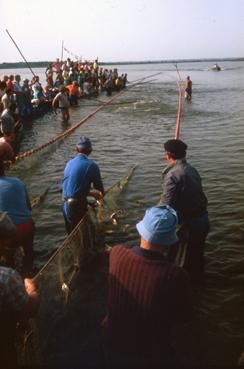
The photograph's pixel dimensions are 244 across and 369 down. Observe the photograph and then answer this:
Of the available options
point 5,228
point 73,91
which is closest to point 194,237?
point 5,228

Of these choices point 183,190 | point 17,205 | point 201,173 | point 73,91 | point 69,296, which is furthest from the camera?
point 73,91

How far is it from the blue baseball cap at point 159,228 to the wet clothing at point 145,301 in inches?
4.3

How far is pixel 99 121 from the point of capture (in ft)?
77.0

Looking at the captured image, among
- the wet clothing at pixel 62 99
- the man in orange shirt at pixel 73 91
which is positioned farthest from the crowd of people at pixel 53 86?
the wet clothing at pixel 62 99

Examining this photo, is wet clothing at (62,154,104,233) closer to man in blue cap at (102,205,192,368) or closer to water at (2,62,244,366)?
water at (2,62,244,366)

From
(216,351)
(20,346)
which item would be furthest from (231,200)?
(20,346)

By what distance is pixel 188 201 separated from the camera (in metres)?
4.86

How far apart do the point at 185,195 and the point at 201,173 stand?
25.3ft

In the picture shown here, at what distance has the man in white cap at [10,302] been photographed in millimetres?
2756

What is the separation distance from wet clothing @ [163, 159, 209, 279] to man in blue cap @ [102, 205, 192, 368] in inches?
67.3

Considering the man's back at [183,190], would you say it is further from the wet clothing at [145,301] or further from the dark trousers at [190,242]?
the wet clothing at [145,301]

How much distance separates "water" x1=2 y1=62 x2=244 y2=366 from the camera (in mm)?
5219

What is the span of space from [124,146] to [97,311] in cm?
1159

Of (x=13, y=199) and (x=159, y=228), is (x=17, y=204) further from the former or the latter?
(x=159, y=228)
